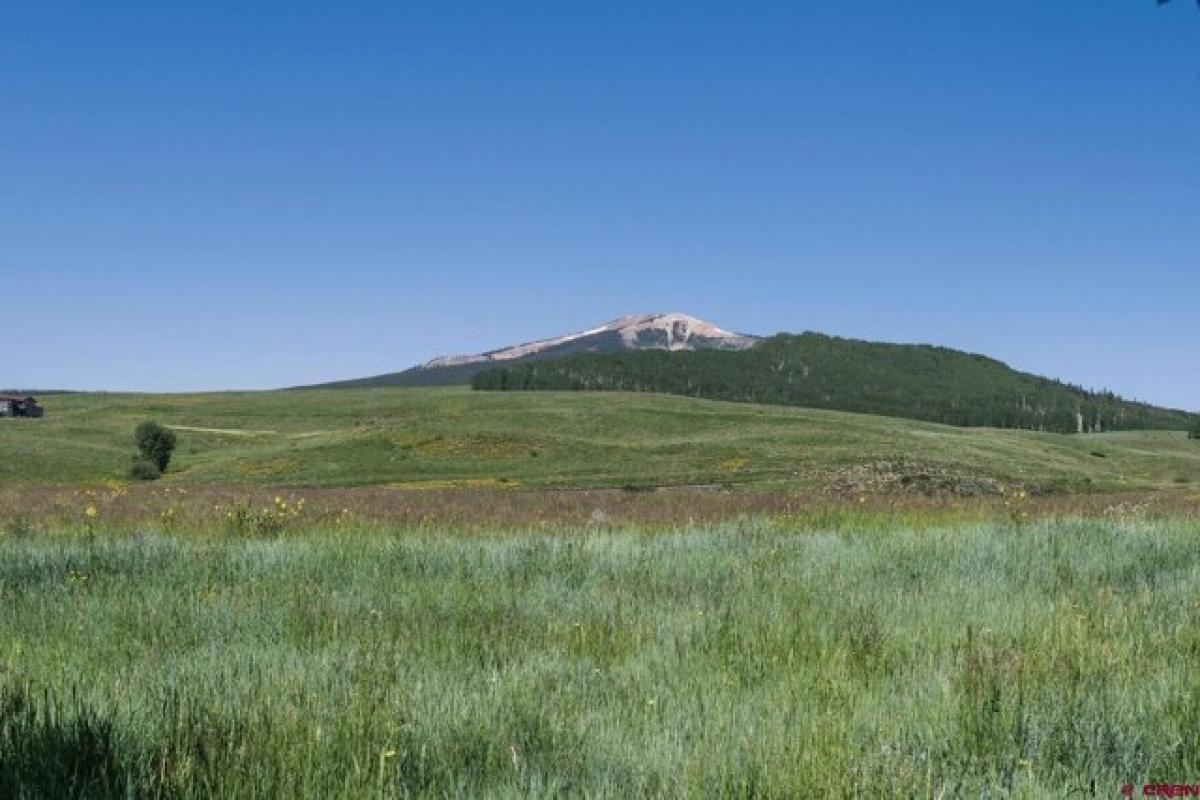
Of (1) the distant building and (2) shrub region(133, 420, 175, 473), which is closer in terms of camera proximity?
(2) shrub region(133, 420, 175, 473)

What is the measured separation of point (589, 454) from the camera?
79.1 m

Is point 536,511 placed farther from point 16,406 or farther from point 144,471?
point 16,406

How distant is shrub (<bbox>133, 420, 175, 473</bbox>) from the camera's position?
79812 millimetres

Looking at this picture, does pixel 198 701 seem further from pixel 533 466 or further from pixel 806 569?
pixel 533 466

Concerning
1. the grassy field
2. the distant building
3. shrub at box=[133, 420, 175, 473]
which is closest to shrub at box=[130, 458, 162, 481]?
the grassy field

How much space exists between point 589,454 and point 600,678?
7327cm

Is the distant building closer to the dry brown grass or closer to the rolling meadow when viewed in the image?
the dry brown grass

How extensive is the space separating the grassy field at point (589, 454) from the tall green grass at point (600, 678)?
30.5 metres

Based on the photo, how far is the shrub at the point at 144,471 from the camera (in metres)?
73.5

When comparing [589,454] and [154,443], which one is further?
[154,443]

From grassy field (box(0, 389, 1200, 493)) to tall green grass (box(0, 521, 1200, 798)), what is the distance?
30.5 m

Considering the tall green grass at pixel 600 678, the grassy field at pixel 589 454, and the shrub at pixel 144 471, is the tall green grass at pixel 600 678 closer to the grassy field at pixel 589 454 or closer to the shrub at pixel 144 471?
the grassy field at pixel 589 454

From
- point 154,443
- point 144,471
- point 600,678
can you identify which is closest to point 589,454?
point 144,471

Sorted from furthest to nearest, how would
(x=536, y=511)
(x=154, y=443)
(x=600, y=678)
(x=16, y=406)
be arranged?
(x=16, y=406) < (x=154, y=443) < (x=536, y=511) < (x=600, y=678)
